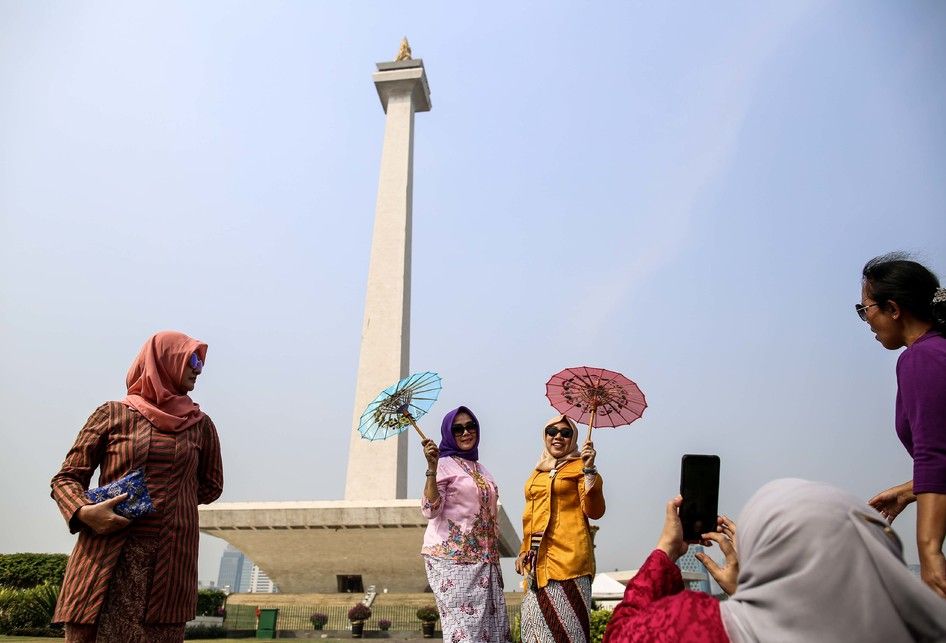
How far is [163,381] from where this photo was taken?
3.30 metres

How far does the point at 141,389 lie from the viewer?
328 cm

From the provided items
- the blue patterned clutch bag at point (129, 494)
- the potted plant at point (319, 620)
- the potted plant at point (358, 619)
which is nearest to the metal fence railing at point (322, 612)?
the potted plant at point (319, 620)

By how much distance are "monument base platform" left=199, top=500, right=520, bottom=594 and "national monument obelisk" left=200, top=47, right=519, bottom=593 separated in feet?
0.07

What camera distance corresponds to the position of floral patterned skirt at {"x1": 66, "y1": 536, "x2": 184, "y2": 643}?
9.17 feet

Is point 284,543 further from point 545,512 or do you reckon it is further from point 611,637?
point 611,637

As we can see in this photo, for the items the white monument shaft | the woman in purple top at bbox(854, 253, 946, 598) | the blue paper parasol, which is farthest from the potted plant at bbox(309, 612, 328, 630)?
the woman in purple top at bbox(854, 253, 946, 598)

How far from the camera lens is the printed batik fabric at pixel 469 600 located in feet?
14.1

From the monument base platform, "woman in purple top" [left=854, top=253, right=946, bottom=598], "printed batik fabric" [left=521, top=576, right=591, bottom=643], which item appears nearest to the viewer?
"woman in purple top" [left=854, top=253, right=946, bottom=598]

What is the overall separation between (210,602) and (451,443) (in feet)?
38.8

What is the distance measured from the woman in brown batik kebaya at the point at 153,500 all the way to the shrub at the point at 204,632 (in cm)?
909

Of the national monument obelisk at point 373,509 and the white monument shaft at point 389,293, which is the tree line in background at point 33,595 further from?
the white monument shaft at point 389,293

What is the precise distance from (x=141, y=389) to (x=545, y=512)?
7.55 feet

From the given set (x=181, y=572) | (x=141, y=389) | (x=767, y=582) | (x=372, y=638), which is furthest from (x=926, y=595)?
(x=372, y=638)

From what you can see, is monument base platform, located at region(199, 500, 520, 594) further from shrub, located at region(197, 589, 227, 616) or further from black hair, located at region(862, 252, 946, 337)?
black hair, located at region(862, 252, 946, 337)
